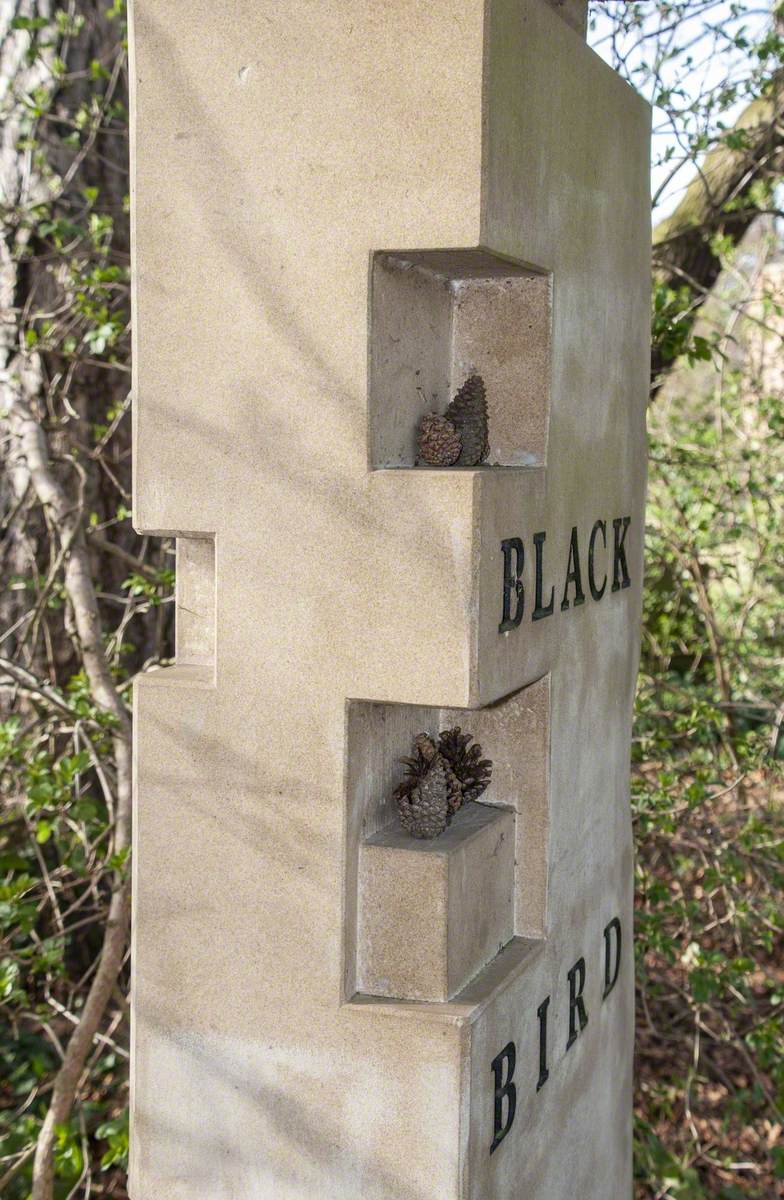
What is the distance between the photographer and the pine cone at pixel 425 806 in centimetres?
217

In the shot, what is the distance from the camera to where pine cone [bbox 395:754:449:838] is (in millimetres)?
2170

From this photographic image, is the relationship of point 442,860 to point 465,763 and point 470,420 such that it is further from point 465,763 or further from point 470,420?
point 470,420

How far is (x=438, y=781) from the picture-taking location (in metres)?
2.19

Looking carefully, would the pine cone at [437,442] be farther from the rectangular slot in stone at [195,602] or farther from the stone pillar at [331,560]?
the rectangular slot in stone at [195,602]

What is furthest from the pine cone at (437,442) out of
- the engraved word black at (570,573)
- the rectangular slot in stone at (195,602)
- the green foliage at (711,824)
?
the green foliage at (711,824)

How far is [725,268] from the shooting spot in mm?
4668

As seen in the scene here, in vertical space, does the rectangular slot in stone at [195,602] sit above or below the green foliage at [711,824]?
above

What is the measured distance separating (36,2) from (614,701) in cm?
309

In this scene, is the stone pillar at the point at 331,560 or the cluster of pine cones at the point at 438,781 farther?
the cluster of pine cones at the point at 438,781

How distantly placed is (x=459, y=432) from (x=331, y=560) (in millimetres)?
393

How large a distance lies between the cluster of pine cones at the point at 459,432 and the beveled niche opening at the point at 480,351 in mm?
22

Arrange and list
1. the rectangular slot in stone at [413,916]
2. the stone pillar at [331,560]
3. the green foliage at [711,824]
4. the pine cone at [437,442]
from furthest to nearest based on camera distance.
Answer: the green foliage at [711,824], the pine cone at [437,442], the rectangular slot in stone at [413,916], the stone pillar at [331,560]

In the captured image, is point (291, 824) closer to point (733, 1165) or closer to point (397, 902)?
point (397, 902)

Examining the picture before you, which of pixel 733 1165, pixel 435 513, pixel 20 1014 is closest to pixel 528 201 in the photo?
pixel 435 513
